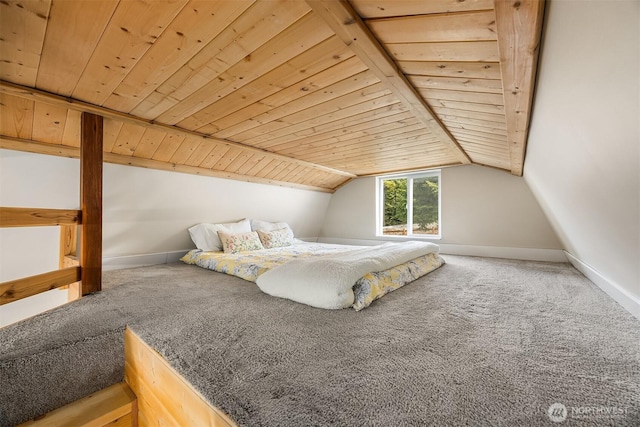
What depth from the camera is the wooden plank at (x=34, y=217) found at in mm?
1498

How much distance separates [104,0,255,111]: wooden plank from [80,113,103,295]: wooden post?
1.18 ft

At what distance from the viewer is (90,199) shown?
75.2 inches

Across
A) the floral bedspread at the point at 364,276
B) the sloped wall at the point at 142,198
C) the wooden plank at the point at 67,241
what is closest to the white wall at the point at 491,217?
the floral bedspread at the point at 364,276

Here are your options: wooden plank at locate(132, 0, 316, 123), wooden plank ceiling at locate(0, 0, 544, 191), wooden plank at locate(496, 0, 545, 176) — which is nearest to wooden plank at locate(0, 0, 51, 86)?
wooden plank ceiling at locate(0, 0, 544, 191)

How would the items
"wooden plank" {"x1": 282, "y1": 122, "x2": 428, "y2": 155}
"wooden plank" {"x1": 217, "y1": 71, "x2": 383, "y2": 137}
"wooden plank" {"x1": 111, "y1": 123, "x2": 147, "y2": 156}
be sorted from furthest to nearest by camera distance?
"wooden plank" {"x1": 282, "y1": 122, "x2": 428, "y2": 155} → "wooden plank" {"x1": 111, "y1": 123, "x2": 147, "y2": 156} → "wooden plank" {"x1": 217, "y1": 71, "x2": 383, "y2": 137}

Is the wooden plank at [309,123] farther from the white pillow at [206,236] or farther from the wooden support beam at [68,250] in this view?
the wooden support beam at [68,250]

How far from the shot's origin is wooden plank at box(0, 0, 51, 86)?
3.36ft

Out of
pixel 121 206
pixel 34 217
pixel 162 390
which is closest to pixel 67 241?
pixel 121 206

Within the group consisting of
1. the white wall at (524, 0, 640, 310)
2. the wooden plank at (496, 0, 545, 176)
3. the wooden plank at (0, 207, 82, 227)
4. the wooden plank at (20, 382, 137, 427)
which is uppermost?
the wooden plank at (496, 0, 545, 176)

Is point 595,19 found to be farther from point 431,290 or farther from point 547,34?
point 431,290

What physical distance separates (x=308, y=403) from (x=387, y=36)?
160 cm

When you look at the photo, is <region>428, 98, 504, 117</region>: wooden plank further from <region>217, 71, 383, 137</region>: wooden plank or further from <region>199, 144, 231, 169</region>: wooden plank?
<region>199, 144, 231, 169</region>: wooden plank

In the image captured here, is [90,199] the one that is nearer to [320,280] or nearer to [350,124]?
[320,280]

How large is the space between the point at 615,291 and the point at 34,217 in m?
4.10
